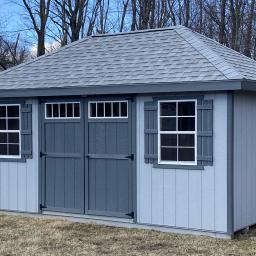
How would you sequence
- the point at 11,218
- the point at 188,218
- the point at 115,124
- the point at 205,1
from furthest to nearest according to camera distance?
the point at 205,1, the point at 11,218, the point at 115,124, the point at 188,218

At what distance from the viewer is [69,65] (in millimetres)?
11070

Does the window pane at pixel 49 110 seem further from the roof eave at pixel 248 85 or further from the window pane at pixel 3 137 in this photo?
the roof eave at pixel 248 85

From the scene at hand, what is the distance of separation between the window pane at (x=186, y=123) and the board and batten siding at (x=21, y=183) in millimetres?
2948

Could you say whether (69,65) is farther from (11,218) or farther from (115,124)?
(11,218)


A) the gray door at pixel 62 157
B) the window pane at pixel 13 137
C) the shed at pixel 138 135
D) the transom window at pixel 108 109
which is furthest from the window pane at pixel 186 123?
the window pane at pixel 13 137

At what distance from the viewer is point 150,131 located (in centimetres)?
942

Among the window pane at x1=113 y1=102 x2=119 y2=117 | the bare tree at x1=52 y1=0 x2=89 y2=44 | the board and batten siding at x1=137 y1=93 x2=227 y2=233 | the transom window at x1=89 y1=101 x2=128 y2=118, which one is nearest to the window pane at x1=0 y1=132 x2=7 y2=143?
the transom window at x1=89 y1=101 x2=128 y2=118

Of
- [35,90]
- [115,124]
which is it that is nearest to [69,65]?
[35,90]

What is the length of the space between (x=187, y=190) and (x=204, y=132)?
3.23 ft

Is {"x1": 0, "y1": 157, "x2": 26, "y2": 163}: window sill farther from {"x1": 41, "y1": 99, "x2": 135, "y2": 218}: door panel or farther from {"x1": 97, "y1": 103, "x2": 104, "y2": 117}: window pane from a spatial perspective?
{"x1": 97, "y1": 103, "x2": 104, "y2": 117}: window pane

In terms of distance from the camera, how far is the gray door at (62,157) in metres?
10.2

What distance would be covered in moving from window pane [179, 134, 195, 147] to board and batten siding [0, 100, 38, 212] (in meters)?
2.96

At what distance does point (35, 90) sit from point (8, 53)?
22.3m

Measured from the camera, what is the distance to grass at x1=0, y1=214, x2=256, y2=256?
26.2 ft
